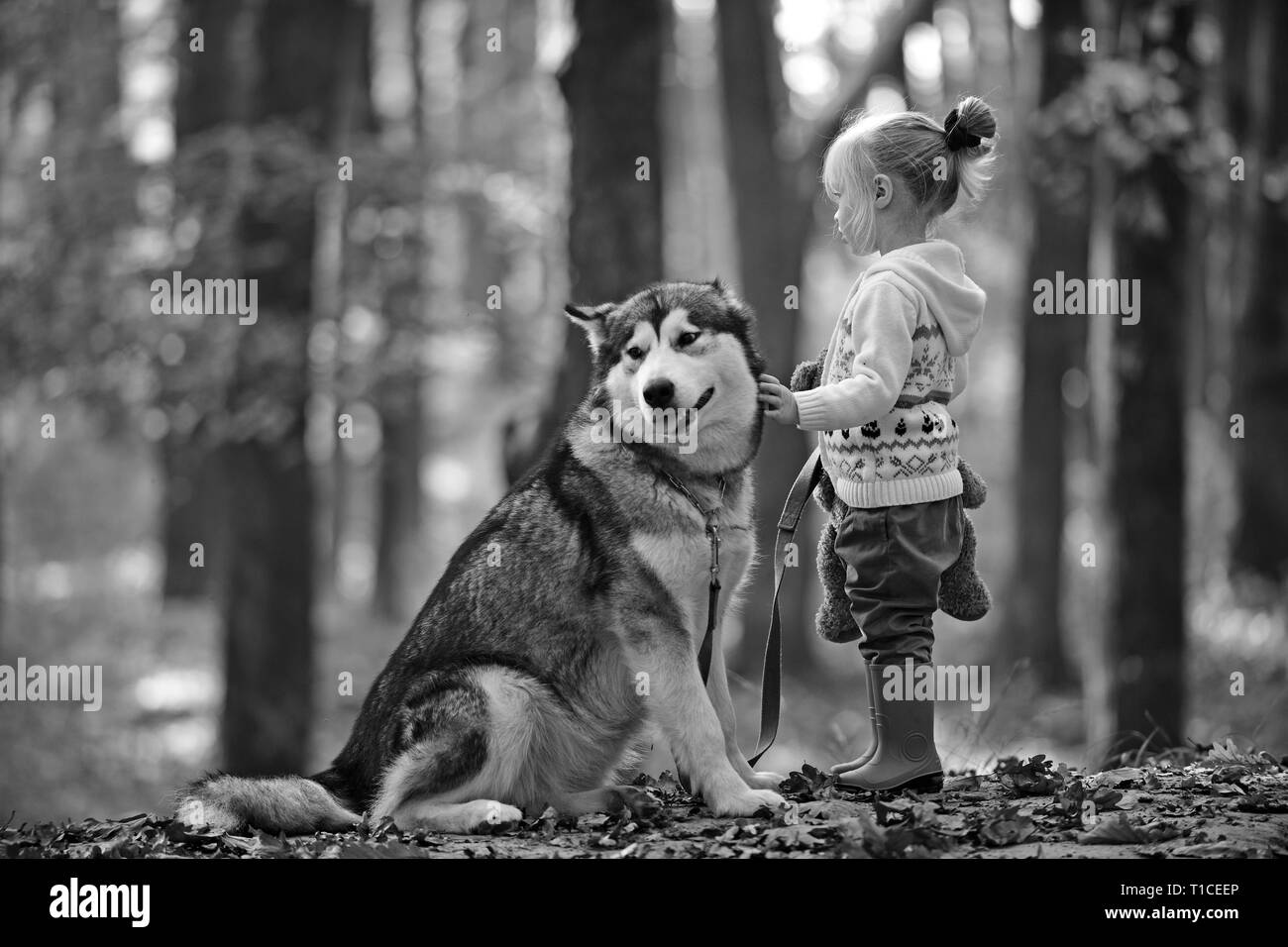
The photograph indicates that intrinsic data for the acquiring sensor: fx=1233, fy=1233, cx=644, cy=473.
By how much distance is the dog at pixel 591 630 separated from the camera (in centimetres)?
468

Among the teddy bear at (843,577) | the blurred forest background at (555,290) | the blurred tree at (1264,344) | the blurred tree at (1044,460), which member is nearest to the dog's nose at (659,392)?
the teddy bear at (843,577)

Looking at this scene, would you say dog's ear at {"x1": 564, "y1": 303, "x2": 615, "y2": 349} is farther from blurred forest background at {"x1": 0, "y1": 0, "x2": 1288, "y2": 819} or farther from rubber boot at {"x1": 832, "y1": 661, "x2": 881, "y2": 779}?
blurred forest background at {"x1": 0, "y1": 0, "x2": 1288, "y2": 819}

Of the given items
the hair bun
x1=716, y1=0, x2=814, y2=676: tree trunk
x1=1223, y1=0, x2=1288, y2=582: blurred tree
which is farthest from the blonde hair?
x1=1223, y1=0, x2=1288, y2=582: blurred tree

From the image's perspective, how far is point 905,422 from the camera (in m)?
4.83

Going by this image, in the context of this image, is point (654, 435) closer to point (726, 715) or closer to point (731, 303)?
point (731, 303)

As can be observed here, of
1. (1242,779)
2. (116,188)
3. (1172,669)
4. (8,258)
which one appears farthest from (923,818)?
(8,258)

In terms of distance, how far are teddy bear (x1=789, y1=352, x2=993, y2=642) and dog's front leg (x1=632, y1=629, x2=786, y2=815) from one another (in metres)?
0.79

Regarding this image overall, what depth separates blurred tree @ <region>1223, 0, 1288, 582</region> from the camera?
1498 centimetres

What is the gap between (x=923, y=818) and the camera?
15.1 ft

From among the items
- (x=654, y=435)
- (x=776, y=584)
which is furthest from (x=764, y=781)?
(x=654, y=435)

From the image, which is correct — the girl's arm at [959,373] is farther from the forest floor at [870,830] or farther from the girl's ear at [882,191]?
the forest floor at [870,830]

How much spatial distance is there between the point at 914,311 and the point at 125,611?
67.2 ft

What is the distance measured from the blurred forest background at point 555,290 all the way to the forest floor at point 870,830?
143 centimetres
